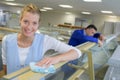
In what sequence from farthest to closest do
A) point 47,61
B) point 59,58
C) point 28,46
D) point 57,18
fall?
point 57,18 < point 28,46 < point 59,58 < point 47,61

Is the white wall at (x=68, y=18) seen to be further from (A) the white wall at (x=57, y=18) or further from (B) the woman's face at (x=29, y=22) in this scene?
(B) the woman's face at (x=29, y=22)

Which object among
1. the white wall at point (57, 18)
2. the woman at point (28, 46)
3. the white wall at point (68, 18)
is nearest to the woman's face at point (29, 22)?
the woman at point (28, 46)

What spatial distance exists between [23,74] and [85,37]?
6.81 feet

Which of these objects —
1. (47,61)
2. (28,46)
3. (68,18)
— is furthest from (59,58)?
(68,18)

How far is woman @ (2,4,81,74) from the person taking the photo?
1301 mm

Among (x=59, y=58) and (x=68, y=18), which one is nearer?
(x=59, y=58)

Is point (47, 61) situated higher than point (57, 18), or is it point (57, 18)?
point (47, 61)

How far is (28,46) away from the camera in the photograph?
4.50ft

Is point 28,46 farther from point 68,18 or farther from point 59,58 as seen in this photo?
point 68,18

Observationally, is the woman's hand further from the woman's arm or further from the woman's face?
the woman's face

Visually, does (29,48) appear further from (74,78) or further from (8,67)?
(74,78)

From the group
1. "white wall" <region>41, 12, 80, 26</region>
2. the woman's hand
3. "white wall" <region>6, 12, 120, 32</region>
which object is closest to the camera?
the woman's hand

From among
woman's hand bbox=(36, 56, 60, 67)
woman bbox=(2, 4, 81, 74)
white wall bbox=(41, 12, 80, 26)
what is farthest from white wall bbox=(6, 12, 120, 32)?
woman's hand bbox=(36, 56, 60, 67)

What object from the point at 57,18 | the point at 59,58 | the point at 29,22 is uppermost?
the point at 29,22
